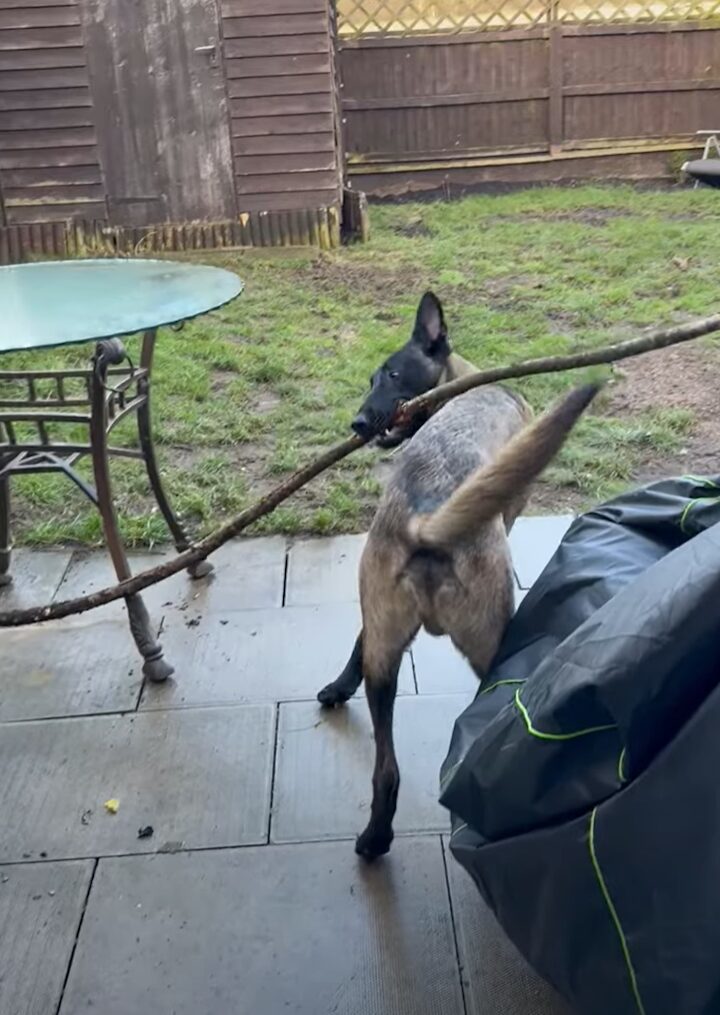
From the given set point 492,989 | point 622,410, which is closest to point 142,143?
point 622,410

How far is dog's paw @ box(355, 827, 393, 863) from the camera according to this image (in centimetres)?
222

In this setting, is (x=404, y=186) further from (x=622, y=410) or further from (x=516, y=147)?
(x=622, y=410)

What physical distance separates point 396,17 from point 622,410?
687 cm

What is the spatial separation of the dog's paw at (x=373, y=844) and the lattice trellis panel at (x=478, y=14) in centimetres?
936

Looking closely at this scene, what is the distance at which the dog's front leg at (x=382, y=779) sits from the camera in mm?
2215

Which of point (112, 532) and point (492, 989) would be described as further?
point (112, 532)

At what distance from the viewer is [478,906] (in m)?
2.11

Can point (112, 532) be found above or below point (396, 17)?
below

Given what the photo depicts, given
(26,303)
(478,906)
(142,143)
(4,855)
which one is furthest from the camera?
(142,143)

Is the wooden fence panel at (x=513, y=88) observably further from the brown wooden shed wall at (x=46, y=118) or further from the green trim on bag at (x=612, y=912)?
the green trim on bag at (x=612, y=912)

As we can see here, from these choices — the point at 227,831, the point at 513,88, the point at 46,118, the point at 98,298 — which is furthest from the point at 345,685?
the point at 513,88

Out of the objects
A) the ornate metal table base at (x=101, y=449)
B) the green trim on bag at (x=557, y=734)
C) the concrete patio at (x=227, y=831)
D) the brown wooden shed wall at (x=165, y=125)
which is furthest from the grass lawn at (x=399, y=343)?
Answer: the green trim on bag at (x=557, y=734)

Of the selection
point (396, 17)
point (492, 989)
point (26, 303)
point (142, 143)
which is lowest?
point (492, 989)

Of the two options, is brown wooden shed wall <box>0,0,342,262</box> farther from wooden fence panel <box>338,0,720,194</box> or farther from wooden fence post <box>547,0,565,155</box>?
wooden fence post <box>547,0,565,155</box>
